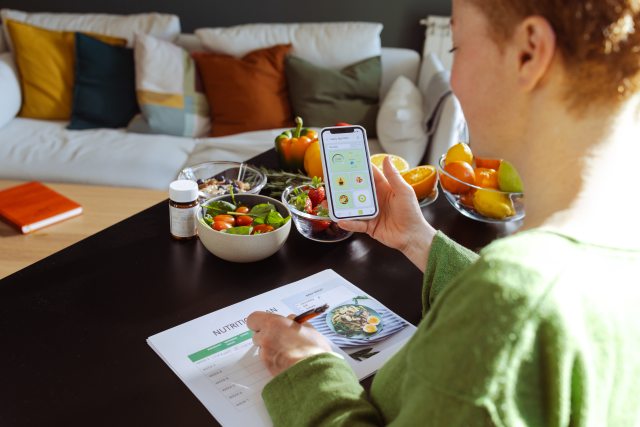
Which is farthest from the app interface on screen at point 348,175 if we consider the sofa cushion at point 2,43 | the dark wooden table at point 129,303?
the sofa cushion at point 2,43

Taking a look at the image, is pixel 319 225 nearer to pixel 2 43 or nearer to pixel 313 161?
pixel 313 161

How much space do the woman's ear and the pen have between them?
1.63 ft

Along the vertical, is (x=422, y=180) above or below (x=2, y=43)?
above

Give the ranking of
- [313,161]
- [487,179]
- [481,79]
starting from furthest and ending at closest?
1. [313,161]
2. [487,179]
3. [481,79]

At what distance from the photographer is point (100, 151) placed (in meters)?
2.89

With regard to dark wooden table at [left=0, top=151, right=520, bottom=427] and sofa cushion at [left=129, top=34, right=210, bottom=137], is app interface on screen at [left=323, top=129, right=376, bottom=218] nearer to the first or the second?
dark wooden table at [left=0, top=151, right=520, bottom=427]

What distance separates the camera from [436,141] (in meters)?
2.84

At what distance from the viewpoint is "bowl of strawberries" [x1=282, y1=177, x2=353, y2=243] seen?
4.04ft

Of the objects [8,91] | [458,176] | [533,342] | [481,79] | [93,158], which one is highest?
[481,79]

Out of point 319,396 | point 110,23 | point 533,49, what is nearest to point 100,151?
point 110,23

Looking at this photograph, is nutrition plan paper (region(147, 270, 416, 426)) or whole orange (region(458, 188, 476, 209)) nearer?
nutrition plan paper (region(147, 270, 416, 426))

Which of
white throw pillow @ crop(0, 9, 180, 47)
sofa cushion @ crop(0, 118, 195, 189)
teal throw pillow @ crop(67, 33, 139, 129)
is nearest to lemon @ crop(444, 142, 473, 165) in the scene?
sofa cushion @ crop(0, 118, 195, 189)

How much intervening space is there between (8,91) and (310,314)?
113 inches

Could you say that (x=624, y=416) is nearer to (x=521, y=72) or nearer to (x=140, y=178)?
(x=521, y=72)
